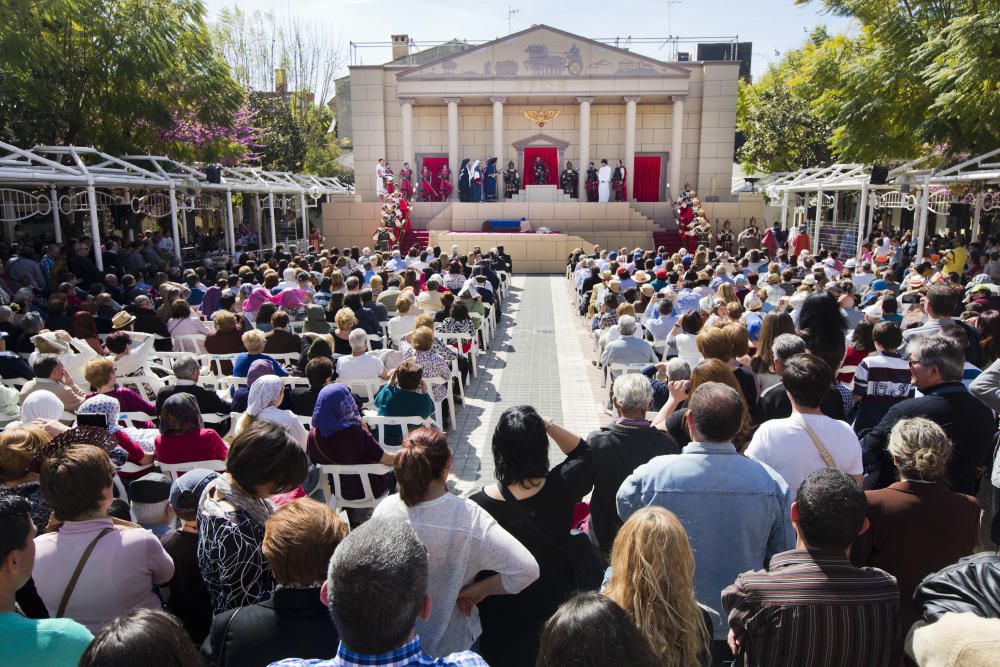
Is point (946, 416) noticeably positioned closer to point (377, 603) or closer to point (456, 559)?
point (456, 559)

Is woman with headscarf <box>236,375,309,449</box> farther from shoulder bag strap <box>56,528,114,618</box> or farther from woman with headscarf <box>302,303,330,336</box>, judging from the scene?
woman with headscarf <box>302,303,330,336</box>

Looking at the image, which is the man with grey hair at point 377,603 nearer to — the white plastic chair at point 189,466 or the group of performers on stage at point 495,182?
the white plastic chair at point 189,466

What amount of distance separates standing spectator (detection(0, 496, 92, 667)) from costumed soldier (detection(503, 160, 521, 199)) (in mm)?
27024

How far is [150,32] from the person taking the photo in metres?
16.1

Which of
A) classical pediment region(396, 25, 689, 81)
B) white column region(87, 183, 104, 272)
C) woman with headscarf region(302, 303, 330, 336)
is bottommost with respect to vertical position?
woman with headscarf region(302, 303, 330, 336)

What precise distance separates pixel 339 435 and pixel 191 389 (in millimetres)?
1545

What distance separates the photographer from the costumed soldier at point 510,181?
28.2 meters

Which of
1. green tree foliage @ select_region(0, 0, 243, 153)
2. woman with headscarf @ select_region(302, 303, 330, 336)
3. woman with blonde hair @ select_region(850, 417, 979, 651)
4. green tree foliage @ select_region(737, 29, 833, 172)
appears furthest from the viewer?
green tree foliage @ select_region(737, 29, 833, 172)

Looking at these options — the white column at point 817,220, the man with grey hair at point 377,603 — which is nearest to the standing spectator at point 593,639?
the man with grey hair at point 377,603

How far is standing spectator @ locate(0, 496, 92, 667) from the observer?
1.93 m

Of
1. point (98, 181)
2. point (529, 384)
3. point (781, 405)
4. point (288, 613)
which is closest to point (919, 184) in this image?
point (529, 384)

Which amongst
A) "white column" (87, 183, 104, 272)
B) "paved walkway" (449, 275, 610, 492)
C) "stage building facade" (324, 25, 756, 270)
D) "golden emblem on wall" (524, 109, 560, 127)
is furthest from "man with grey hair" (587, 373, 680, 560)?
"golden emblem on wall" (524, 109, 560, 127)

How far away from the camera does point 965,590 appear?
1884mm

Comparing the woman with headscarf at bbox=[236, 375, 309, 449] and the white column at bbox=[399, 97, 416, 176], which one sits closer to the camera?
the woman with headscarf at bbox=[236, 375, 309, 449]
